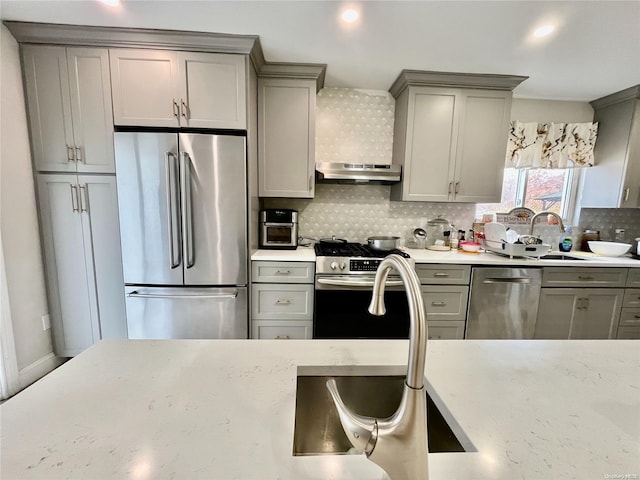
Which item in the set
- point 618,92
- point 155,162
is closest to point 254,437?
point 155,162

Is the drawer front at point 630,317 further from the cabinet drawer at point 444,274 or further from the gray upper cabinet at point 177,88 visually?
the gray upper cabinet at point 177,88

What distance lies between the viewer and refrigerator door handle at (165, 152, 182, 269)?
1965 millimetres

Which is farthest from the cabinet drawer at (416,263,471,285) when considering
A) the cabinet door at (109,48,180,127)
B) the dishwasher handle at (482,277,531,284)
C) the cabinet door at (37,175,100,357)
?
the cabinet door at (37,175,100,357)

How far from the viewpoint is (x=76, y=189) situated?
2049 millimetres

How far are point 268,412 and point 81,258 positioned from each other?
225 centimetres

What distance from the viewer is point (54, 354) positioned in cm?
222

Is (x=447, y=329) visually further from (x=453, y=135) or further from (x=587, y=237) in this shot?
(x=587, y=237)

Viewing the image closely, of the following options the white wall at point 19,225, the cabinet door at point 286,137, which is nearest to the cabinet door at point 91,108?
the white wall at point 19,225

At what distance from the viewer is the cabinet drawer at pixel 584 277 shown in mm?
2369

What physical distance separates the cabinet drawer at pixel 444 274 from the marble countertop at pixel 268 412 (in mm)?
1330

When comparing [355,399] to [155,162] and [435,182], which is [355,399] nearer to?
[155,162]

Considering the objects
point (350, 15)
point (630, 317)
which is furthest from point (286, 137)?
point (630, 317)

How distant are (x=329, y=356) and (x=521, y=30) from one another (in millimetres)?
2293

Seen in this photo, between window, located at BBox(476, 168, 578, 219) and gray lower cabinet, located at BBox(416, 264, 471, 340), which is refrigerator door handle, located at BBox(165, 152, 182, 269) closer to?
gray lower cabinet, located at BBox(416, 264, 471, 340)
